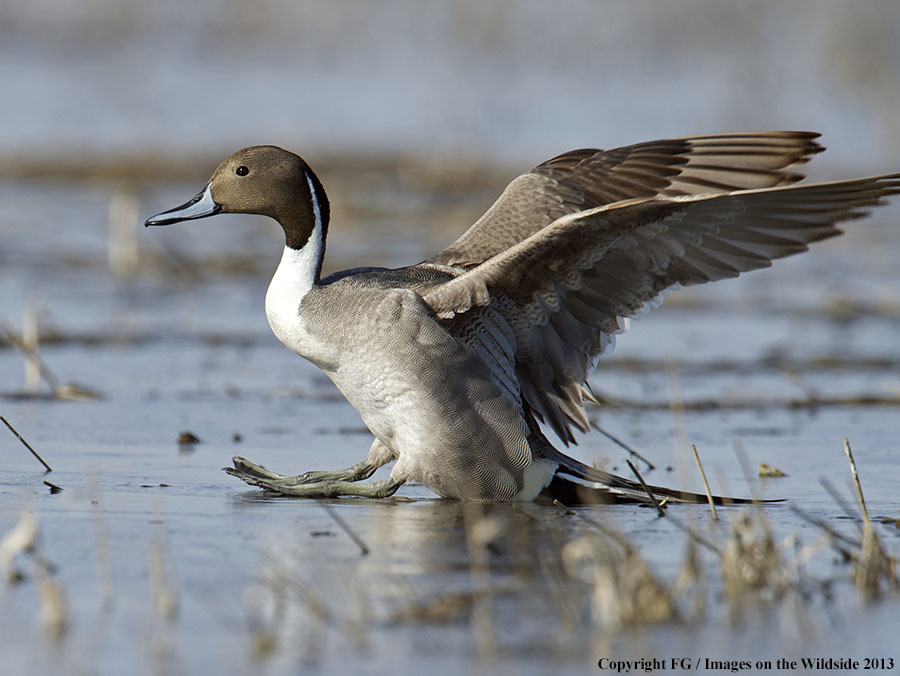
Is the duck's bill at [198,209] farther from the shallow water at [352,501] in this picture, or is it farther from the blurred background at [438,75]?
the blurred background at [438,75]

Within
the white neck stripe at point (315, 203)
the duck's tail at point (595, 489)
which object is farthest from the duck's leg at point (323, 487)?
the white neck stripe at point (315, 203)

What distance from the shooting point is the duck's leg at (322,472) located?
5582 mm

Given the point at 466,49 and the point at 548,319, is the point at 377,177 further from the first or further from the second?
the point at 548,319

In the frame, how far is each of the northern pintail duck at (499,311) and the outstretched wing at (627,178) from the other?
0.20 ft

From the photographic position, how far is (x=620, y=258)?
549 cm

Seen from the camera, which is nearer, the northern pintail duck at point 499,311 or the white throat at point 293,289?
the northern pintail duck at point 499,311

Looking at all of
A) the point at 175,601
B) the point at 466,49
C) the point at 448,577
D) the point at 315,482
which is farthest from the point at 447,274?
the point at 466,49

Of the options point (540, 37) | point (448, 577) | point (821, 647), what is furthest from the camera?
point (540, 37)

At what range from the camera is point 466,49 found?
2302 centimetres

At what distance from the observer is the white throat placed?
219 inches

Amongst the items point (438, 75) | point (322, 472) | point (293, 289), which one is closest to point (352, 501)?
point (322, 472)

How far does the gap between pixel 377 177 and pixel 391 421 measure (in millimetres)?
10588

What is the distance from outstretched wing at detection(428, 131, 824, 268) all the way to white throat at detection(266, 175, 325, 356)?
1.93ft

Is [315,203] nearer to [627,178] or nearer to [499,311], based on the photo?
[499,311]
